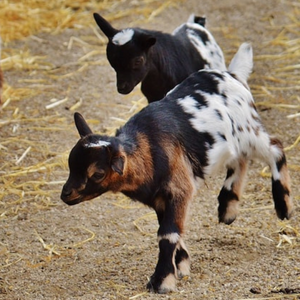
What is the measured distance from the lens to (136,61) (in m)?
7.62

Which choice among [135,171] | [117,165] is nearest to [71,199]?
[117,165]

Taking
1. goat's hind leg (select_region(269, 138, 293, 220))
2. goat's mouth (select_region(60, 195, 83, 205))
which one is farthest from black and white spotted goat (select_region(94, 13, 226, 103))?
goat's mouth (select_region(60, 195, 83, 205))

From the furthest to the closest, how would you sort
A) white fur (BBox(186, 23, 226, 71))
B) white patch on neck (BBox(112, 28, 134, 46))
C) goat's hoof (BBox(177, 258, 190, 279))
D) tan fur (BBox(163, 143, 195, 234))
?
white fur (BBox(186, 23, 226, 71)) < white patch on neck (BBox(112, 28, 134, 46)) < goat's hoof (BBox(177, 258, 190, 279)) < tan fur (BBox(163, 143, 195, 234))

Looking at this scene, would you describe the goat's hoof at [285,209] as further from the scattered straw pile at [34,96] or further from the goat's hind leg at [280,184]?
the scattered straw pile at [34,96]

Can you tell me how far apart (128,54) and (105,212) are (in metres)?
1.31

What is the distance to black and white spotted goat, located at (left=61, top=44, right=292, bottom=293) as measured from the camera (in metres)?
5.53

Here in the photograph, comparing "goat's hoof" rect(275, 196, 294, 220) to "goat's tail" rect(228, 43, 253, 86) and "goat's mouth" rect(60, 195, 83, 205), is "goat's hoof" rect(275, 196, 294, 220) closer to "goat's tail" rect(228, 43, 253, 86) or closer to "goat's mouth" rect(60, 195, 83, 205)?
"goat's tail" rect(228, 43, 253, 86)

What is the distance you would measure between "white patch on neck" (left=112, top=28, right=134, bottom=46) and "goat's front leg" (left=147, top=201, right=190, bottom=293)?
2030 mm

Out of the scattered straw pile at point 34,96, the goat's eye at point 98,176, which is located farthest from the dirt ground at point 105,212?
the goat's eye at point 98,176

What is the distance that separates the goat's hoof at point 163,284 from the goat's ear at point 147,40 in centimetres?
243

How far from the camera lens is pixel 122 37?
24.7ft

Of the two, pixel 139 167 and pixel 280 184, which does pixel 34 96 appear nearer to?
pixel 280 184

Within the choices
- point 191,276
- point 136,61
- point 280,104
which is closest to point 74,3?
point 280,104

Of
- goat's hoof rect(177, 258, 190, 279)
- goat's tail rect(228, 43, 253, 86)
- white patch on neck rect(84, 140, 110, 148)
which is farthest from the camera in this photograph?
goat's tail rect(228, 43, 253, 86)
